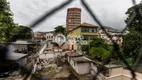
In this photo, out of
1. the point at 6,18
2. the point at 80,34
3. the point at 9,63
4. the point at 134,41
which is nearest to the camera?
the point at 9,63

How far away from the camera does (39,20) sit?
13cm

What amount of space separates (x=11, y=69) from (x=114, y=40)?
0.11m

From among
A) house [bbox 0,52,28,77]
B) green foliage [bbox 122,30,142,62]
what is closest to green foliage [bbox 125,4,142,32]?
green foliage [bbox 122,30,142,62]

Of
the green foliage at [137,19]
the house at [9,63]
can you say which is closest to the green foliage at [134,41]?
the green foliage at [137,19]

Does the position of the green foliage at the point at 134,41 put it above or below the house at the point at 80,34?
below

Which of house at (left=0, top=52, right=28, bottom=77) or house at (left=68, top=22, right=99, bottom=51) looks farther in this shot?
house at (left=68, top=22, right=99, bottom=51)

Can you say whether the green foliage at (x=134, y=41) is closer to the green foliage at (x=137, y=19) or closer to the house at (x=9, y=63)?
the green foliage at (x=137, y=19)

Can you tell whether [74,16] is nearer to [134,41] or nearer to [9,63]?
[9,63]

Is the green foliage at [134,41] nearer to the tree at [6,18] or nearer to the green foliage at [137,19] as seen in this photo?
the green foliage at [137,19]

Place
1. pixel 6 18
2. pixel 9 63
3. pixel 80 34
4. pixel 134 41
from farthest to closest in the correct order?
1. pixel 80 34
2. pixel 134 41
3. pixel 6 18
4. pixel 9 63

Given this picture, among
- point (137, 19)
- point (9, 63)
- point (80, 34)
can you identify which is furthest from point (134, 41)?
point (80, 34)

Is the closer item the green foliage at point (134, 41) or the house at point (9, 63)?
the house at point (9, 63)

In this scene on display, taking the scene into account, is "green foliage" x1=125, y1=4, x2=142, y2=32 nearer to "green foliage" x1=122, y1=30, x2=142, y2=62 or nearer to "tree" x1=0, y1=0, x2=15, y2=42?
"green foliage" x1=122, y1=30, x2=142, y2=62

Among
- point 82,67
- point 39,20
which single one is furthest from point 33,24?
point 82,67
